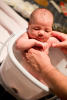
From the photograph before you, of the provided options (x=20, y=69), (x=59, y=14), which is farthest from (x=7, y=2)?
(x=20, y=69)

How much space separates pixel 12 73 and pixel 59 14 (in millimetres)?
1058

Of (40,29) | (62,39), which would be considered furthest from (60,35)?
(40,29)

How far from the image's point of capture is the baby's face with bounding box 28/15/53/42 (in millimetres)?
919

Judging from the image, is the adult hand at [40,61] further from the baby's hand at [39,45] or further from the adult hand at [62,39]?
the adult hand at [62,39]

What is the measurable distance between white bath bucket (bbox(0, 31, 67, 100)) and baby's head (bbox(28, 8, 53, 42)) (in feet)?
0.28

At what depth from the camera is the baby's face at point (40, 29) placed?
919mm

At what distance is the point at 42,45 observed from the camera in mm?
934

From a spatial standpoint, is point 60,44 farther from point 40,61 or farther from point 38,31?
point 40,61

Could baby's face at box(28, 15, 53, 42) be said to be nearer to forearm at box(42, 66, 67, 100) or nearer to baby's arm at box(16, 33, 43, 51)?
baby's arm at box(16, 33, 43, 51)

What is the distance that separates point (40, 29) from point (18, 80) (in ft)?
0.74

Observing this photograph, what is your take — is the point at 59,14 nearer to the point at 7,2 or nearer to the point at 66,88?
the point at 7,2

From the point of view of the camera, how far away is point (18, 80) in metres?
0.88

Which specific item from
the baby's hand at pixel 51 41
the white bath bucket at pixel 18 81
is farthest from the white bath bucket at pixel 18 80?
the baby's hand at pixel 51 41

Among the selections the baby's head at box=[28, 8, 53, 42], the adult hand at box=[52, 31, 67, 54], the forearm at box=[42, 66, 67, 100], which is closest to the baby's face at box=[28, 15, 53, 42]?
the baby's head at box=[28, 8, 53, 42]
